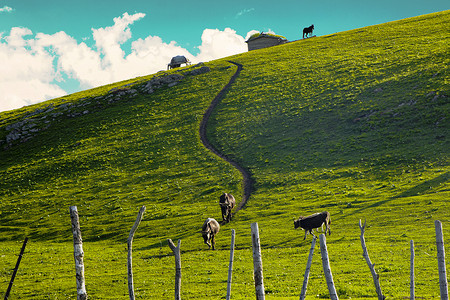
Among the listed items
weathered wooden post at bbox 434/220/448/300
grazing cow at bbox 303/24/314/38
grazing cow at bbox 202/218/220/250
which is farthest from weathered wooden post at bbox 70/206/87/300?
grazing cow at bbox 303/24/314/38

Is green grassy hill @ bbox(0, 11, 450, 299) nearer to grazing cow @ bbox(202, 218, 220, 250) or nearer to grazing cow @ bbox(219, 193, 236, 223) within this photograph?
grazing cow @ bbox(202, 218, 220, 250)

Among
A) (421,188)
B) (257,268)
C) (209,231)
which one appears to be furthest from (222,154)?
(257,268)

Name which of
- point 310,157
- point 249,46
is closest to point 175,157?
point 310,157

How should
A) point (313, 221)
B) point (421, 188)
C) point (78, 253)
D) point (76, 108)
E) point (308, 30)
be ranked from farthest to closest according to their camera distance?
point (308, 30) < point (76, 108) < point (421, 188) < point (313, 221) < point (78, 253)

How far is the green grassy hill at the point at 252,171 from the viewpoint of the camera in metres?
26.8

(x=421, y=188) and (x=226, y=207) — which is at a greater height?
(x=226, y=207)

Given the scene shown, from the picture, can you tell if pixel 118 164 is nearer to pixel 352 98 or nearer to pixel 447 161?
pixel 352 98

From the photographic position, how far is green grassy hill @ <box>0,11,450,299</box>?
2684 centimetres

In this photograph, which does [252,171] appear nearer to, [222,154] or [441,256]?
[222,154]

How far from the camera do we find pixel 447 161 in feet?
157

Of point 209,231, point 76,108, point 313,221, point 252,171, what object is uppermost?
point 76,108

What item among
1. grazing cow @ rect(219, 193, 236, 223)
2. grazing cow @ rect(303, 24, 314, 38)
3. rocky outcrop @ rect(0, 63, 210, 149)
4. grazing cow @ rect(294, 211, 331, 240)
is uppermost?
grazing cow @ rect(303, 24, 314, 38)

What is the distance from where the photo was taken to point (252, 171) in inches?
2260

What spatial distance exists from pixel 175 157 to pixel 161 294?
4742 cm
